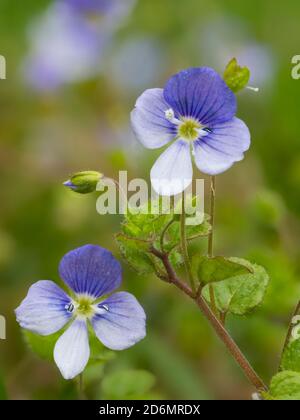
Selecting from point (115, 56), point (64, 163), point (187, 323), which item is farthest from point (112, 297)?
point (115, 56)

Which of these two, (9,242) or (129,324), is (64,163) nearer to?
(9,242)

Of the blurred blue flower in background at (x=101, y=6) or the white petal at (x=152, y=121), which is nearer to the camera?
the white petal at (x=152, y=121)

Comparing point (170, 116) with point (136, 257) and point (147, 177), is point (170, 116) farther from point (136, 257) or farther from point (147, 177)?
point (147, 177)

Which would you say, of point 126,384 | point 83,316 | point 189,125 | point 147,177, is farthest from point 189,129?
point 147,177

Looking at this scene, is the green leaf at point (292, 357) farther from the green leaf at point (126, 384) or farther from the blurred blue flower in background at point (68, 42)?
the blurred blue flower in background at point (68, 42)

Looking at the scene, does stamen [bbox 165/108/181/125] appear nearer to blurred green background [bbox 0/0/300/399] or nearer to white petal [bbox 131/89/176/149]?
white petal [bbox 131/89/176/149]

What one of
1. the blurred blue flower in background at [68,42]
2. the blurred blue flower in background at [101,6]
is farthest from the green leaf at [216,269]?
the blurred blue flower in background at [101,6]
